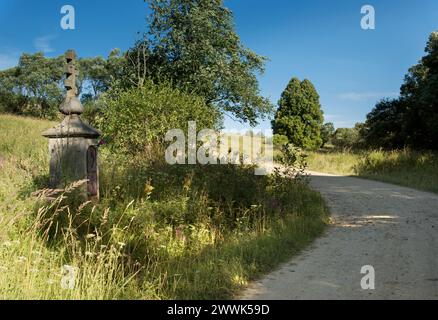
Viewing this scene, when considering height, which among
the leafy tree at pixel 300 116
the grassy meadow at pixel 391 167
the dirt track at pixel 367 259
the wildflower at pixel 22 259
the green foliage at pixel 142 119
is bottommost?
the dirt track at pixel 367 259

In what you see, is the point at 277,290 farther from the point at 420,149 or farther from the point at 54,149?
the point at 420,149

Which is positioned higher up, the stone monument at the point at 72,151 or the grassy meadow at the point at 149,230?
the stone monument at the point at 72,151

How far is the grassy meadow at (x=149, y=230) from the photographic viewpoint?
3938 mm

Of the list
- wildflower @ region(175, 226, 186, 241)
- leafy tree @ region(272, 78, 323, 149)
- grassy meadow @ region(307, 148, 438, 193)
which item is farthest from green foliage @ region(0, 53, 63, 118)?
wildflower @ region(175, 226, 186, 241)

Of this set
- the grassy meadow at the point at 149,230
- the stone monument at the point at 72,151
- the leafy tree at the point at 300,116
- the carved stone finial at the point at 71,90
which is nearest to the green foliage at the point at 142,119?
the grassy meadow at the point at 149,230

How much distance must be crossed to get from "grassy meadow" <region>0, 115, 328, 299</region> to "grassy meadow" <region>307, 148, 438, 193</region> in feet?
21.9

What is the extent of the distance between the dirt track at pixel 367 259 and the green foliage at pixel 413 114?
1161 centimetres

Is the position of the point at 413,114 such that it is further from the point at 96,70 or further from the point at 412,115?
the point at 96,70

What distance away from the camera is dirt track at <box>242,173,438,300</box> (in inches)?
160

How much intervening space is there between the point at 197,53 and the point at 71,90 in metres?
12.3

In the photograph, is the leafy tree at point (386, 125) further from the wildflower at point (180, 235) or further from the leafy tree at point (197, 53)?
the wildflower at point (180, 235)

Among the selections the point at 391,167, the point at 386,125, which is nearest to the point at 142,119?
the point at 391,167

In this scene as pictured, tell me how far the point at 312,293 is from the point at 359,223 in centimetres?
392
